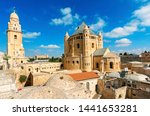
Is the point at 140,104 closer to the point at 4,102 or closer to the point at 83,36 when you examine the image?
the point at 4,102

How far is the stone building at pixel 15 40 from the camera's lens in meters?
→ 23.3

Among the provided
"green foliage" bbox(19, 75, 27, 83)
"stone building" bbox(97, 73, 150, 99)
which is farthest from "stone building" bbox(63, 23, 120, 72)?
"green foliage" bbox(19, 75, 27, 83)

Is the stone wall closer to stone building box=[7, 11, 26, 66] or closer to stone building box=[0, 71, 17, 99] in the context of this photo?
stone building box=[0, 71, 17, 99]

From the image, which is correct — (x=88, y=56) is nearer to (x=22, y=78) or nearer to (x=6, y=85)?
(x=22, y=78)

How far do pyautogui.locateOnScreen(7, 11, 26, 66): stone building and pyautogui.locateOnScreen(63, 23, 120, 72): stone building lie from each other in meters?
8.88

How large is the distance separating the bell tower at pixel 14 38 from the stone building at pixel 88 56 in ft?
30.7

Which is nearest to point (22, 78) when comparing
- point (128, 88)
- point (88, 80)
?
point (88, 80)

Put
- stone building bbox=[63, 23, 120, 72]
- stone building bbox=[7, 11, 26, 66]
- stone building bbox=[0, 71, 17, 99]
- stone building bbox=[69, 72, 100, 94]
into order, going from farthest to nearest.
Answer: stone building bbox=[7, 11, 26, 66]
stone building bbox=[63, 23, 120, 72]
stone building bbox=[69, 72, 100, 94]
stone building bbox=[0, 71, 17, 99]

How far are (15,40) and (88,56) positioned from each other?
45.8ft

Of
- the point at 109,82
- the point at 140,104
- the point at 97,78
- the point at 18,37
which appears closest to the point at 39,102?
the point at 140,104

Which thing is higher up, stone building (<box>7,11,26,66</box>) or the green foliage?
stone building (<box>7,11,26,66</box>)

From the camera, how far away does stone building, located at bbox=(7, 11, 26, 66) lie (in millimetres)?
23312

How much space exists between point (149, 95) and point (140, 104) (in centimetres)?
517

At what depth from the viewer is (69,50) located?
2228 cm
